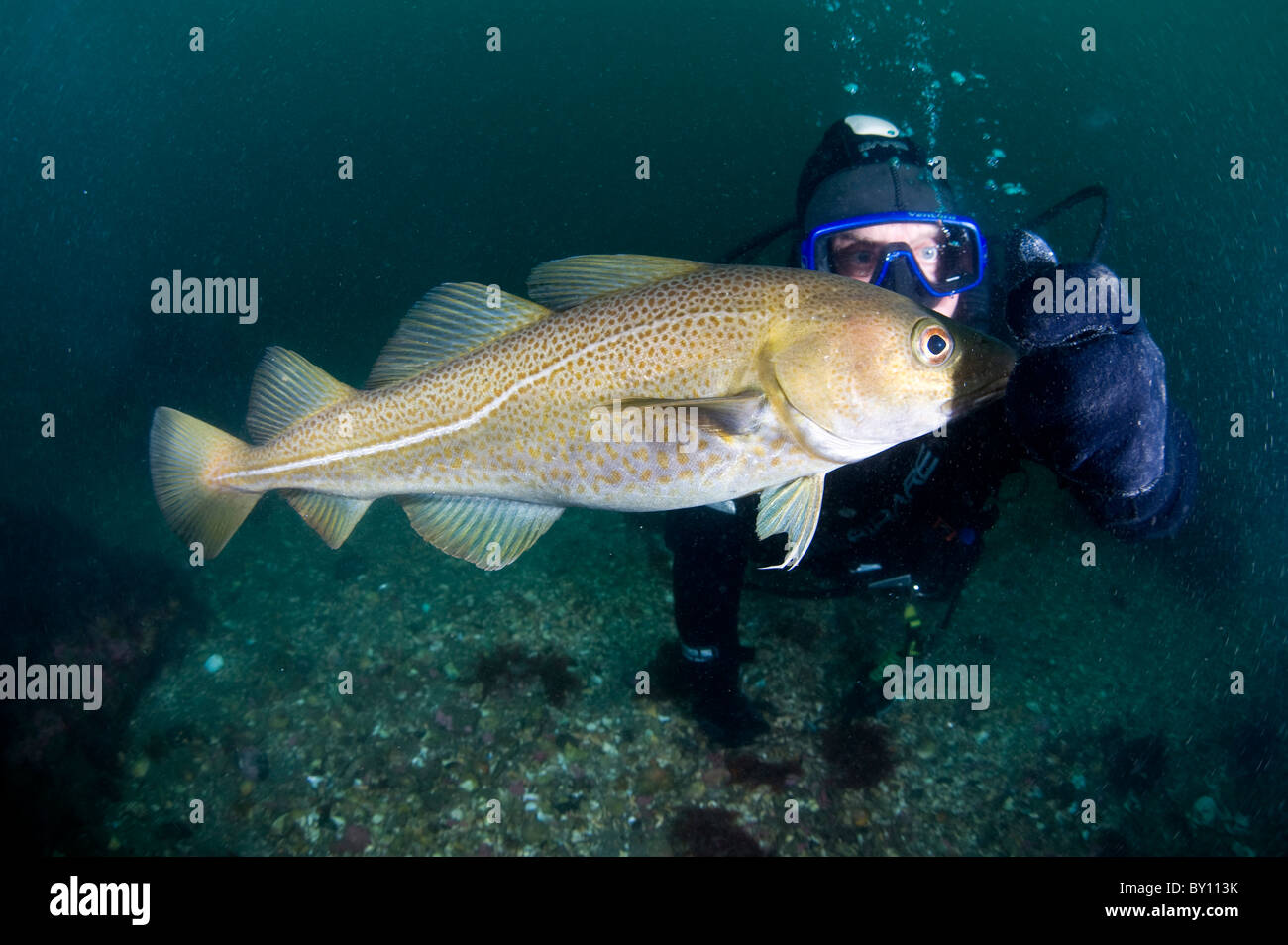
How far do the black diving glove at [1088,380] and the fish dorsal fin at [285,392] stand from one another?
9.92 ft

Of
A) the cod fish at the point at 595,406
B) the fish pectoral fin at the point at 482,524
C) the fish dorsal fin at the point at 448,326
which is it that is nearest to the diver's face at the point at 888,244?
the cod fish at the point at 595,406

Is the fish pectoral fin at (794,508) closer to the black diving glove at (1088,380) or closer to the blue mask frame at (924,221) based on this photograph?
the black diving glove at (1088,380)

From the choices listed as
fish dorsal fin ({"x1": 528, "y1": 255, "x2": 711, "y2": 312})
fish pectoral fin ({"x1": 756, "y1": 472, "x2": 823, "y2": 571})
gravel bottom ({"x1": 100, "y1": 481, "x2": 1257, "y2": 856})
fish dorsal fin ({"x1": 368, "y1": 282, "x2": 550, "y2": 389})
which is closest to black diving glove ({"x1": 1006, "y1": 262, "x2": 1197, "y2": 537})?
fish pectoral fin ({"x1": 756, "y1": 472, "x2": 823, "y2": 571})

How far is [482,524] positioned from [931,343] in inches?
87.1

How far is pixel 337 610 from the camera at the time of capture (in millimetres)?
6824

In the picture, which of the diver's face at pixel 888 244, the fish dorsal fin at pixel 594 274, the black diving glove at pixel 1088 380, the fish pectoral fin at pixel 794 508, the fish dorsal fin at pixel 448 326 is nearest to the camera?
the black diving glove at pixel 1088 380

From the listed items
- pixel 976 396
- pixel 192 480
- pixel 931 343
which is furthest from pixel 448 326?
pixel 976 396

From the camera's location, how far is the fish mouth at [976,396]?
6.94 ft

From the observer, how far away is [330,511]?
2994 mm

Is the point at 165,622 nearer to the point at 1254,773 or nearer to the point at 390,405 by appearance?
the point at 390,405

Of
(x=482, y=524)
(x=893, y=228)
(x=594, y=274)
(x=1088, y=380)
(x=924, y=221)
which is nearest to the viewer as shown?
(x=1088, y=380)

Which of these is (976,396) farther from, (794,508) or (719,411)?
(719,411)

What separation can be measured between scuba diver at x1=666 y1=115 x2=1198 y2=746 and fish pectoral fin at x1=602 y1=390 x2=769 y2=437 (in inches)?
25.4

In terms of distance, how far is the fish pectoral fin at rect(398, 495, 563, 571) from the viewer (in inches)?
113
